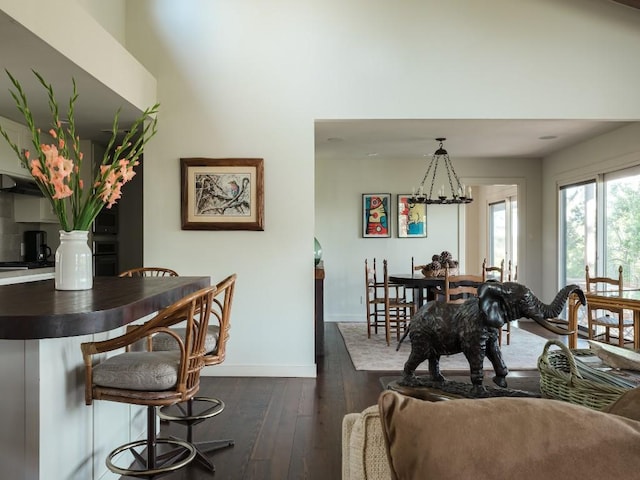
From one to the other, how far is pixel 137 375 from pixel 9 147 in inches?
137

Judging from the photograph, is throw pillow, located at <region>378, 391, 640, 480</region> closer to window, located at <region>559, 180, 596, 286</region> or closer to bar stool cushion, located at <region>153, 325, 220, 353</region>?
bar stool cushion, located at <region>153, 325, 220, 353</region>

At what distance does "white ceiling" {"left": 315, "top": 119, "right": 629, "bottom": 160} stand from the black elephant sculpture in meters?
3.21

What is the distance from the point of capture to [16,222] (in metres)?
5.09

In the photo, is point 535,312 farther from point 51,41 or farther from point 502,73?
point 502,73

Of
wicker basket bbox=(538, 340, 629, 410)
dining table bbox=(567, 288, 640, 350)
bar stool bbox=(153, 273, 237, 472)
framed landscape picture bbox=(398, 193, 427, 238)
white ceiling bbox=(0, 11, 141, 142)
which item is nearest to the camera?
wicker basket bbox=(538, 340, 629, 410)

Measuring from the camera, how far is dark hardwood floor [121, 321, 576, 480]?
8.35ft

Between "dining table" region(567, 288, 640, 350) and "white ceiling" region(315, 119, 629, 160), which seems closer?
"dining table" region(567, 288, 640, 350)

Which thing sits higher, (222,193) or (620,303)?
(222,193)

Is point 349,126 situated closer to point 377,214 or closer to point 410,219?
point 377,214

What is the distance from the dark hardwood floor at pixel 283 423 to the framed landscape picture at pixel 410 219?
3.06 meters

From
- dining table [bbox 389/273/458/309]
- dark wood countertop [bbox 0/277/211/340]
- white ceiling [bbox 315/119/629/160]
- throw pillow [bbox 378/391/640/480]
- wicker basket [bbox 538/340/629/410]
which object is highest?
white ceiling [bbox 315/119/629/160]

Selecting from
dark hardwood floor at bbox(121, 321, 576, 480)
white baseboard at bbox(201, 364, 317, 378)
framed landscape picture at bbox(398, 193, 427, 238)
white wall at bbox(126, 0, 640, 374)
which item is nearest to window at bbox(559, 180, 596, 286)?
framed landscape picture at bbox(398, 193, 427, 238)

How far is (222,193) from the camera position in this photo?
4.39 meters

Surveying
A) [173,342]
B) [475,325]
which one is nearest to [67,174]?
[173,342]
